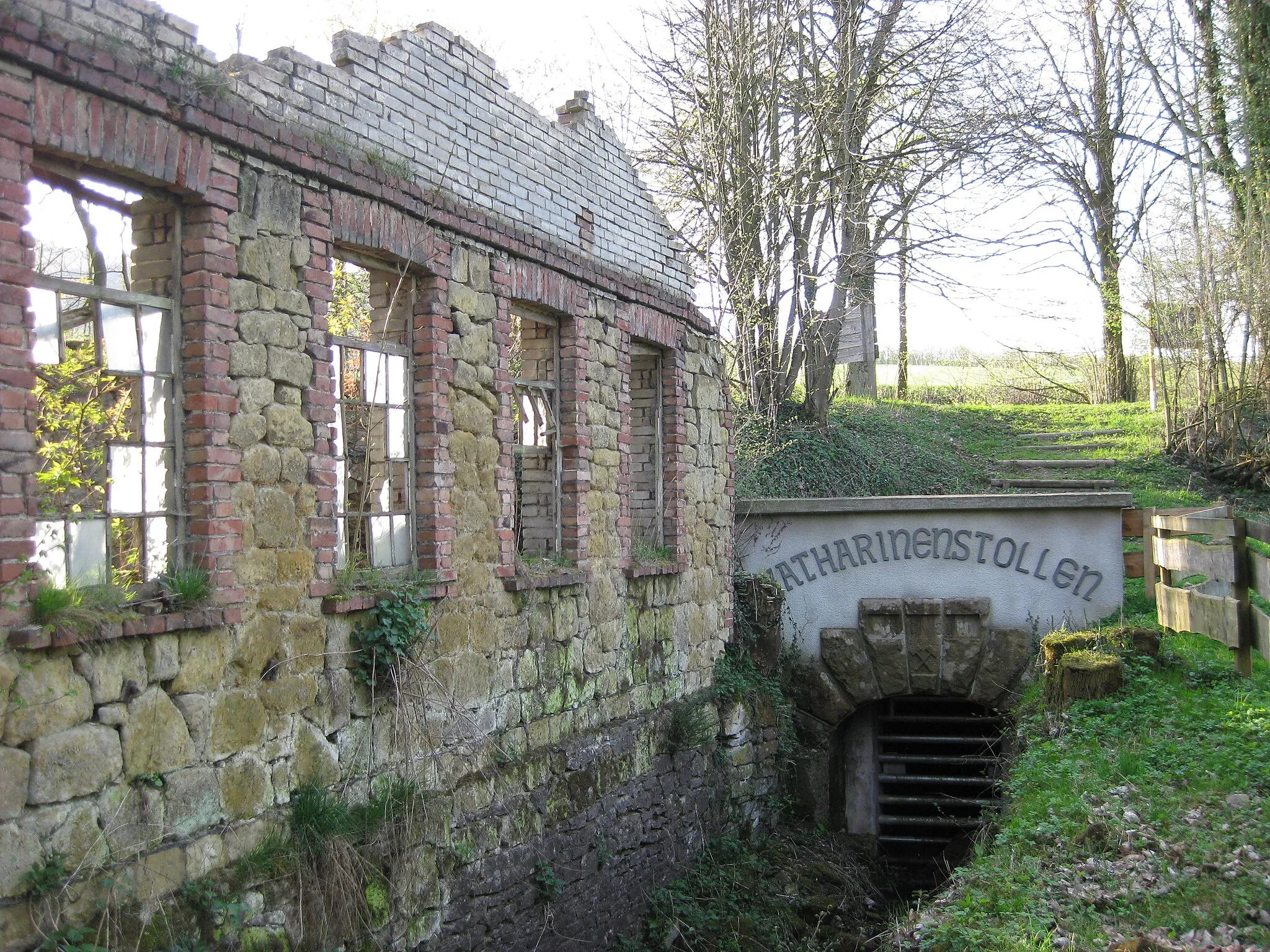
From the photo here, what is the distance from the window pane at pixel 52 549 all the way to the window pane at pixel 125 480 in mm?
271

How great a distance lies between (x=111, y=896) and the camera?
14.3 ft

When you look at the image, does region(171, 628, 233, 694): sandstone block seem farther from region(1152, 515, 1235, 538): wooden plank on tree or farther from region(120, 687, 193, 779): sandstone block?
region(1152, 515, 1235, 538): wooden plank on tree

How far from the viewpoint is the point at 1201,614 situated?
7480 mm

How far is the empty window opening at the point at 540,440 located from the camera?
26.7 ft

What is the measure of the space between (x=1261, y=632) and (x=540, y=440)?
5021 millimetres

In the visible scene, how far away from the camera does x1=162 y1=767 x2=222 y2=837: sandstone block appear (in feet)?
15.5

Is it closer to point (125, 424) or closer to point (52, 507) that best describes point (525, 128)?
point (125, 424)

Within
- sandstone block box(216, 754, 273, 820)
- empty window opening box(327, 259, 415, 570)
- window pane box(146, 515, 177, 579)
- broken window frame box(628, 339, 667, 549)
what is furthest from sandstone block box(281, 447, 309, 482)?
broken window frame box(628, 339, 667, 549)

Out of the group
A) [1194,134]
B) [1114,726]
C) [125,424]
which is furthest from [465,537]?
[1194,134]

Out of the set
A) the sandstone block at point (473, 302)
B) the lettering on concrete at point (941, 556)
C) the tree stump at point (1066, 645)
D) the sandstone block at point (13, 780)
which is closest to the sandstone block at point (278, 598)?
the sandstone block at point (13, 780)

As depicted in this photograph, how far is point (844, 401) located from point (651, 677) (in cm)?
1129

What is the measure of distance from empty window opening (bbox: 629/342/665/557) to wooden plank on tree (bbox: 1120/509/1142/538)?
482 centimetres

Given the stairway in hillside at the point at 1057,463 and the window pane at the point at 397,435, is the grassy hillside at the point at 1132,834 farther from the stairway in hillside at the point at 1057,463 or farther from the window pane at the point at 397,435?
the stairway in hillside at the point at 1057,463

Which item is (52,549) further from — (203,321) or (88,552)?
(203,321)
